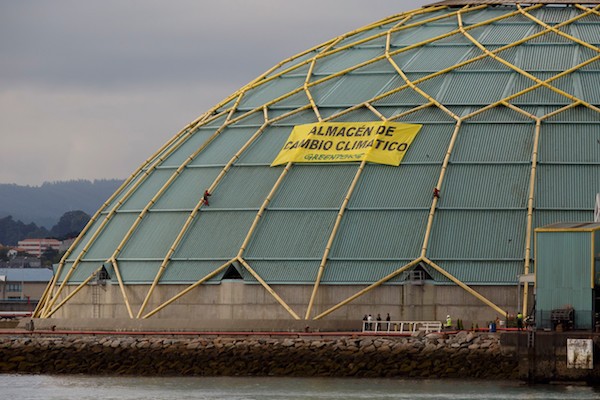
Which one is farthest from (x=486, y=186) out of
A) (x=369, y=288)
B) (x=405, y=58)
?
(x=405, y=58)

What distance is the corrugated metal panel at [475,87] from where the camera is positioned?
110 metres

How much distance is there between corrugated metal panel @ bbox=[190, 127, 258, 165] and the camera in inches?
4508

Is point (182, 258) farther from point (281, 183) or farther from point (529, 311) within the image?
point (529, 311)

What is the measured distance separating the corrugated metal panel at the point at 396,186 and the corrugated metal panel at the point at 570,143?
21.2 feet

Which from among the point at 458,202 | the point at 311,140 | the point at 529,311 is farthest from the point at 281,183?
the point at 529,311

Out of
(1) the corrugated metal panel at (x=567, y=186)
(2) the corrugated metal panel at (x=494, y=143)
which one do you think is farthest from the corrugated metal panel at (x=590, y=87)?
(1) the corrugated metal panel at (x=567, y=186)

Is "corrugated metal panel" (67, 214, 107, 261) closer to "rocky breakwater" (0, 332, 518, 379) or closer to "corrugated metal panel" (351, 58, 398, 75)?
"rocky breakwater" (0, 332, 518, 379)

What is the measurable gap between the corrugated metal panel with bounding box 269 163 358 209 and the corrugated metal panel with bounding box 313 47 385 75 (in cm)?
1019

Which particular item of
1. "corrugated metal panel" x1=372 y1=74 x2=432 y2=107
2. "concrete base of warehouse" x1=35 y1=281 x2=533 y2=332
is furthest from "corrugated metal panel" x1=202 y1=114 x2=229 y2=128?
"concrete base of warehouse" x1=35 y1=281 x2=533 y2=332

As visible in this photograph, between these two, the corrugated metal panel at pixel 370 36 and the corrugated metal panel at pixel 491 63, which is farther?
the corrugated metal panel at pixel 370 36

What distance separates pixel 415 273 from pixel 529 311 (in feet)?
22.8

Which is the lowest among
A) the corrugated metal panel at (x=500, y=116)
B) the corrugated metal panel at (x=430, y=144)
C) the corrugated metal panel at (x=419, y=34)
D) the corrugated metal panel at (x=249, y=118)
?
the corrugated metal panel at (x=430, y=144)

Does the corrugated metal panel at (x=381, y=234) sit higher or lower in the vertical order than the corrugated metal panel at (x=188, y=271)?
higher

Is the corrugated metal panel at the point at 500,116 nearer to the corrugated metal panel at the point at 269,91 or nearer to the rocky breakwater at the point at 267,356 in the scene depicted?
the corrugated metal panel at the point at 269,91
